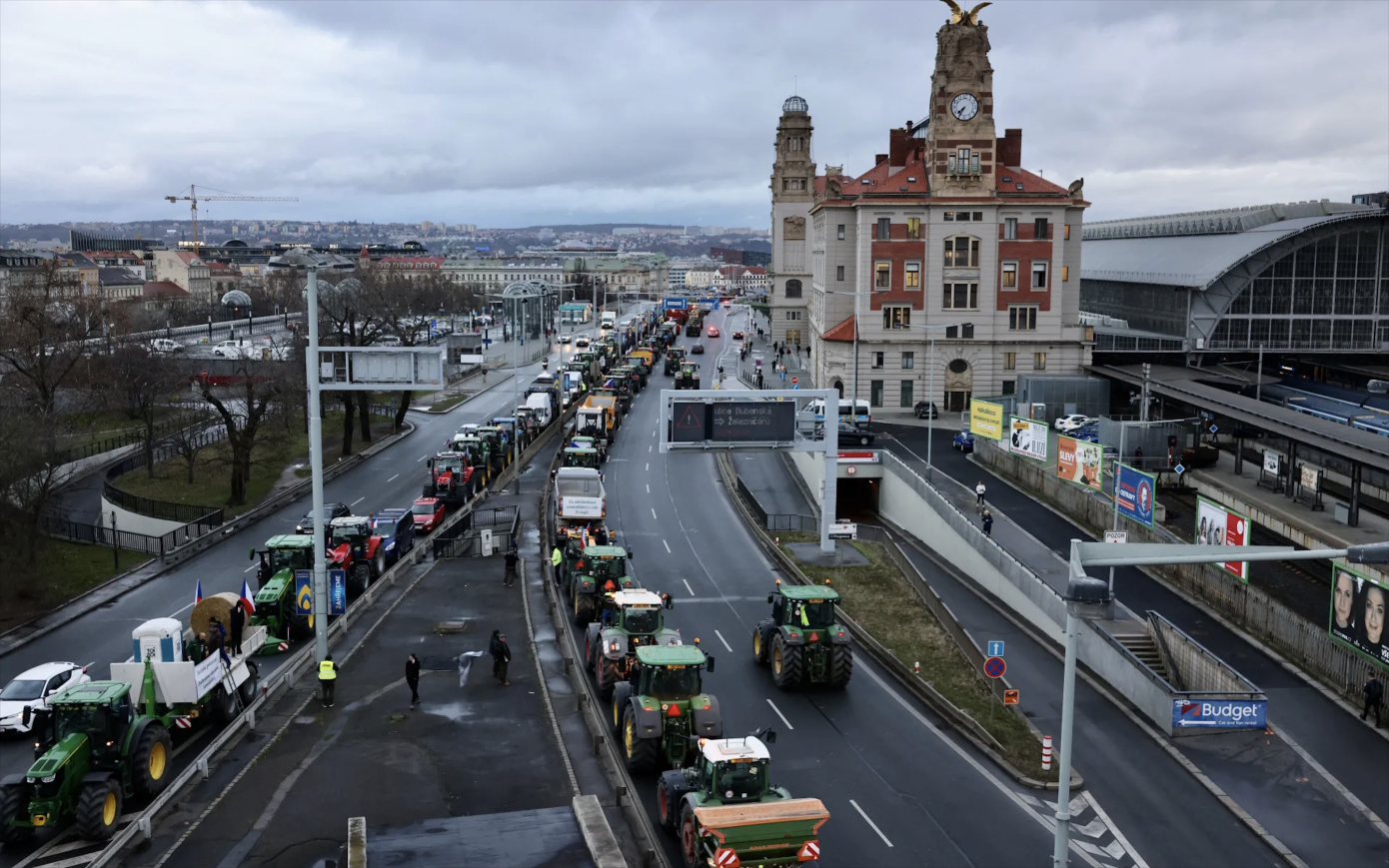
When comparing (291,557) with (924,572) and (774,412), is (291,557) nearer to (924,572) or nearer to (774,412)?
(774,412)

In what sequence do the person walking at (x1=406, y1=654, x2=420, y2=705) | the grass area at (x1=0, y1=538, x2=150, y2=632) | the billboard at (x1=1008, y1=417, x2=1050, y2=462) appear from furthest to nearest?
the billboard at (x1=1008, y1=417, x2=1050, y2=462)
the grass area at (x1=0, y1=538, x2=150, y2=632)
the person walking at (x1=406, y1=654, x2=420, y2=705)

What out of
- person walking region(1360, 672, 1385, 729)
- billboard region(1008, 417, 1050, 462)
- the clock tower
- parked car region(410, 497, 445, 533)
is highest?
the clock tower

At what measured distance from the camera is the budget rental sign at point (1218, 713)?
96.5 ft

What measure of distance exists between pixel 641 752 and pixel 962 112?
62587 millimetres

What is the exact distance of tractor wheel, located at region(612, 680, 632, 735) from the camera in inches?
1054

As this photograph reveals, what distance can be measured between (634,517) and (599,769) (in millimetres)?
31883

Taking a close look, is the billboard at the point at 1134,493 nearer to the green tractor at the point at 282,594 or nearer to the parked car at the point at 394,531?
the parked car at the point at 394,531

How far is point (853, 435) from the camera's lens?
65500 mm

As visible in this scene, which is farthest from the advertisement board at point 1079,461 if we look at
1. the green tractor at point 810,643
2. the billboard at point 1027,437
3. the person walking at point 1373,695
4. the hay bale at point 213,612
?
the hay bale at point 213,612

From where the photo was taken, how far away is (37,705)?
27.8 m

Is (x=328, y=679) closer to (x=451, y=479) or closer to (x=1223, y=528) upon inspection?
(x=1223, y=528)

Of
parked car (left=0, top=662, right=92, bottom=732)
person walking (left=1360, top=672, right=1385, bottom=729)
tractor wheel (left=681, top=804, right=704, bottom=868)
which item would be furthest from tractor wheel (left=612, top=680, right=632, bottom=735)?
person walking (left=1360, top=672, right=1385, bottom=729)

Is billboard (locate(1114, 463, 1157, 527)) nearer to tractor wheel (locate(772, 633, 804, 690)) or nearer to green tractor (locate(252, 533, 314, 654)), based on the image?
tractor wheel (locate(772, 633, 804, 690))

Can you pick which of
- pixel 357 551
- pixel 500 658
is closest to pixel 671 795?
pixel 500 658
